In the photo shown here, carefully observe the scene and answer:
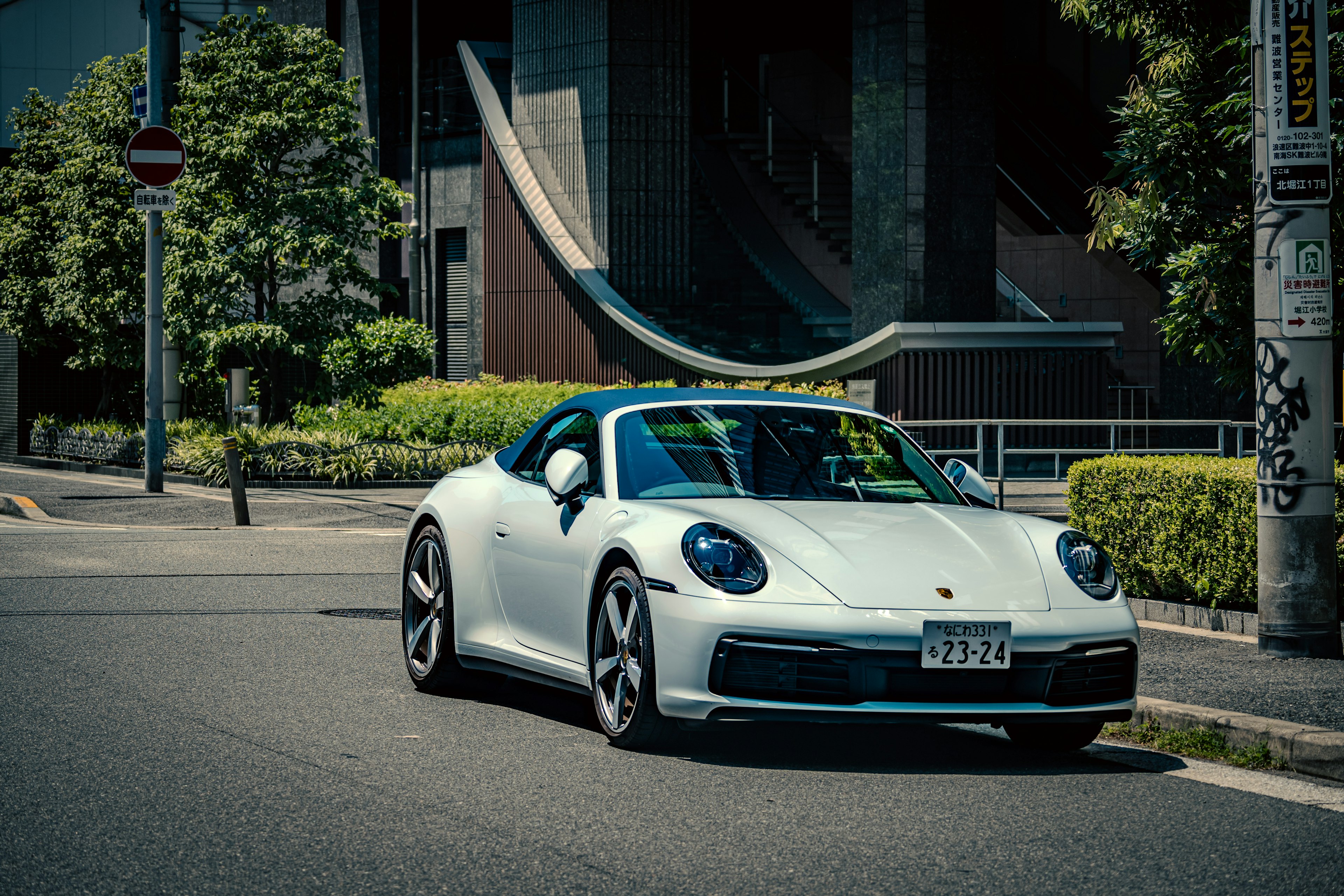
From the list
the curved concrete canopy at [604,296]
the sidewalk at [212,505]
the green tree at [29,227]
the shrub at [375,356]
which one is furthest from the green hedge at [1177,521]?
the green tree at [29,227]

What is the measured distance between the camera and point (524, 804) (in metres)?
5.64

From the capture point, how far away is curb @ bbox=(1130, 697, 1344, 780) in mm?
6305

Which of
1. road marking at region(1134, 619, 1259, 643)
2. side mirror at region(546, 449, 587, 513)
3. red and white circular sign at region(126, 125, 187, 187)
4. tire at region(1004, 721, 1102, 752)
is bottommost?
tire at region(1004, 721, 1102, 752)

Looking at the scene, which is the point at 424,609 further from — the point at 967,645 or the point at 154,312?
the point at 154,312

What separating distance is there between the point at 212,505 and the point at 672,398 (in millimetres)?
13583

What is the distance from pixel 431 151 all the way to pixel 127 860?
3287cm

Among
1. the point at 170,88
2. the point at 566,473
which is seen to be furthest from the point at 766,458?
the point at 170,88

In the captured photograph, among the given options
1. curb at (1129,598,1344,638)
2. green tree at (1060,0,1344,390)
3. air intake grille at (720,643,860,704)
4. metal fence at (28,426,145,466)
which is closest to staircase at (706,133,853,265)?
metal fence at (28,426,145,466)

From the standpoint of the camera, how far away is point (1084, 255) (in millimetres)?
28219

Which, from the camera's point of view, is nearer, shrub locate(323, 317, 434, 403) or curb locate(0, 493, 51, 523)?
curb locate(0, 493, 51, 523)

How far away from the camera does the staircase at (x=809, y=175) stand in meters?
30.5

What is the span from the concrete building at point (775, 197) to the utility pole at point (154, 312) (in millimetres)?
7858

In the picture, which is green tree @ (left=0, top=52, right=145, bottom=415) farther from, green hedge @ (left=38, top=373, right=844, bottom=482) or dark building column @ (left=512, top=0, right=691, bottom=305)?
dark building column @ (left=512, top=0, right=691, bottom=305)

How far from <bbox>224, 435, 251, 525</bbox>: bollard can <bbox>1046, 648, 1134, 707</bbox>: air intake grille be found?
11818mm
